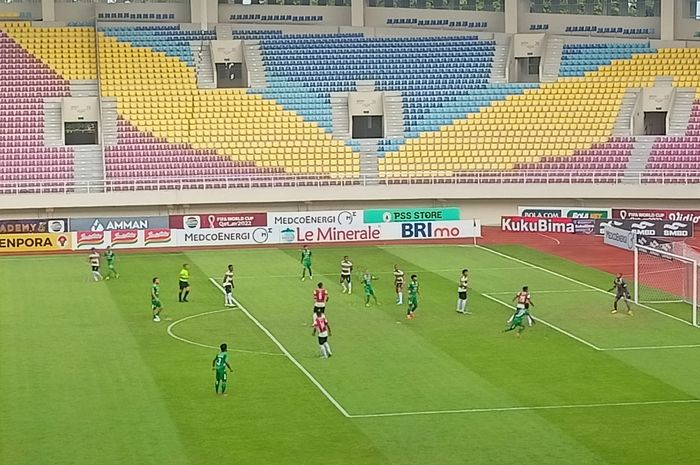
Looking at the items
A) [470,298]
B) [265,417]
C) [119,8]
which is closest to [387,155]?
[119,8]

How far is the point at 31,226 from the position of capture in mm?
51531

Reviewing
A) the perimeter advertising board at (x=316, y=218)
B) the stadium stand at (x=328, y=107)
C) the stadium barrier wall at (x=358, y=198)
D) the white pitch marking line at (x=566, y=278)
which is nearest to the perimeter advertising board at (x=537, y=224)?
the stadium barrier wall at (x=358, y=198)

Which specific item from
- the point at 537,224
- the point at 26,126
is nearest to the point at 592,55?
the point at 537,224

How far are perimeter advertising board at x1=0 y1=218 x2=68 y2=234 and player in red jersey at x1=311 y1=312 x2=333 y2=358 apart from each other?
2302 cm

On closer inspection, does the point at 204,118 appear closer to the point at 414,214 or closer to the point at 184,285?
the point at 414,214

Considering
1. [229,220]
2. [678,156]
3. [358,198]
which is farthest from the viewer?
[678,156]

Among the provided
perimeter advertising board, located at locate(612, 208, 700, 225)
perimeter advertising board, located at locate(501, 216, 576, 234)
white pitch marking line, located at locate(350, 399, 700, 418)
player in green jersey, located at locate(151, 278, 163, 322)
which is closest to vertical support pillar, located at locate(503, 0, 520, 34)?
perimeter advertising board, located at locate(501, 216, 576, 234)

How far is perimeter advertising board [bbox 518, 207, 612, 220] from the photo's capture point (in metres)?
55.9

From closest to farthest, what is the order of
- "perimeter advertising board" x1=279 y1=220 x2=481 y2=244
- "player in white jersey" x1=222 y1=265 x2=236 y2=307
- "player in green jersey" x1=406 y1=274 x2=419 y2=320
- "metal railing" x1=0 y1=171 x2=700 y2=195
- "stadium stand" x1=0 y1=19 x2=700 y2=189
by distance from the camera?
"player in green jersey" x1=406 y1=274 x2=419 y2=320
"player in white jersey" x1=222 y1=265 x2=236 y2=307
"perimeter advertising board" x1=279 y1=220 x2=481 y2=244
"metal railing" x1=0 y1=171 x2=700 y2=195
"stadium stand" x1=0 y1=19 x2=700 y2=189

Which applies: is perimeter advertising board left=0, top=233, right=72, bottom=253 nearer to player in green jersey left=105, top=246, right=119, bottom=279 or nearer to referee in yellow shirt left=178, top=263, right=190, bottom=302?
player in green jersey left=105, top=246, right=119, bottom=279

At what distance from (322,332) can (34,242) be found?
78.1ft

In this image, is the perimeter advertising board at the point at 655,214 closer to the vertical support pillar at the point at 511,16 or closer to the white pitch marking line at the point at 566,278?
the white pitch marking line at the point at 566,278

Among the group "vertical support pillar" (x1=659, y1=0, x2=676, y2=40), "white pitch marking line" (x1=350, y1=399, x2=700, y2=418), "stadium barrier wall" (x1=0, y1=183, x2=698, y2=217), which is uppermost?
"vertical support pillar" (x1=659, y1=0, x2=676, y2=40)

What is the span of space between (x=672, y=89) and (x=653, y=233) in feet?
42.3
